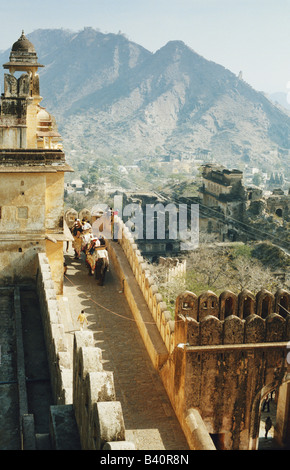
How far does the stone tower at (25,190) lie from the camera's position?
12195 mm

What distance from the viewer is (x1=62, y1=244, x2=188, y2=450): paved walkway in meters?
9.97

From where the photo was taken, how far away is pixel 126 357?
1216cm

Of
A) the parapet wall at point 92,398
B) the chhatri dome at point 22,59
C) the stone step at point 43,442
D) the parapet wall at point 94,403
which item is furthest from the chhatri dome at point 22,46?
the stone step at point 43,442

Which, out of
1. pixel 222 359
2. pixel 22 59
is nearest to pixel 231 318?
pixel 222 359

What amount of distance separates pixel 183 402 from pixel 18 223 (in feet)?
16.3

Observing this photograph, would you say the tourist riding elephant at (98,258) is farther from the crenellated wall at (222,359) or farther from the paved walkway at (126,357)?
the crenellated wall at (222,359)

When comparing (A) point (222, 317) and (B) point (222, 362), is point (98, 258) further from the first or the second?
(B) point (222, 362)

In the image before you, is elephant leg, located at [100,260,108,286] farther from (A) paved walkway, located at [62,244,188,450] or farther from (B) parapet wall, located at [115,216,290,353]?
(B) parapet wall, located at [115,216,290,353]

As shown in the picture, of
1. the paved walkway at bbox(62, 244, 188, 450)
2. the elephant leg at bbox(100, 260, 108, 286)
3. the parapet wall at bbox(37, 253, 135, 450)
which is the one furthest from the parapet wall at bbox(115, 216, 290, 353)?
the parapet wall at bbox(37, 253, 135, 450)

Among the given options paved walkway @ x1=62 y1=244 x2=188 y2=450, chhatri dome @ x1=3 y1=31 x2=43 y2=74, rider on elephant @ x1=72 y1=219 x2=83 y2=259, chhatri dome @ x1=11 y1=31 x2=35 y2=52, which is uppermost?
chhatri dome @ x1=11 y1=31 x2=35 y2=52

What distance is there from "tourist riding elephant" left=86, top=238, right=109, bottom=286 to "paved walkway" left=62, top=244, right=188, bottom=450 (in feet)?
1.01
